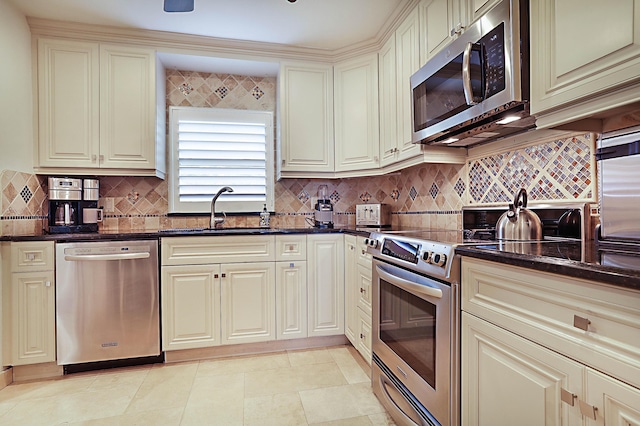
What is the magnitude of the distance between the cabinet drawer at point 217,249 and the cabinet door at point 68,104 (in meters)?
0.94

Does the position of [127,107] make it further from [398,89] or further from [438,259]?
[438,259]

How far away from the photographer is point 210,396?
1.91 meters

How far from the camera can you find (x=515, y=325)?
0.99 metres

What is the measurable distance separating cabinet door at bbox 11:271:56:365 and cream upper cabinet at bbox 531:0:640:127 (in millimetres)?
2849

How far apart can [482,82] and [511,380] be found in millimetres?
1163

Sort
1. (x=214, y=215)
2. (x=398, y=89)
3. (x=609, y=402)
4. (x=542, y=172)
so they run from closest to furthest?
(x=609, y=402)
(x=542, y=172)
(x=398, y=89)
(x=214, y=215)

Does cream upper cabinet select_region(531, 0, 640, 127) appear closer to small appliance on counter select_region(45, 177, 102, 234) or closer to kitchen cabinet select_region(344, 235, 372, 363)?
kitchen cabinet select_region(344, 235, 372, 363)

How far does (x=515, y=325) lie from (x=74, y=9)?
124 inches

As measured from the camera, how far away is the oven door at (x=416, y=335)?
1267mm

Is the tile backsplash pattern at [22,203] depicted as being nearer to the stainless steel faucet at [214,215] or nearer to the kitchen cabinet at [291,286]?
the stainless steel faucet at [214,215]

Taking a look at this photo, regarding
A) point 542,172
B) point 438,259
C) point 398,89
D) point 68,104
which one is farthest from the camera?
point 68,104

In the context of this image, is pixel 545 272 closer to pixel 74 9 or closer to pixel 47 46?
pixel 74 9

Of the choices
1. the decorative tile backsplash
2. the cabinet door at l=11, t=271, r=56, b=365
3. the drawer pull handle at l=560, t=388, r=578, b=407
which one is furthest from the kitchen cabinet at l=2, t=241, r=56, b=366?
the drawer pull handle at l=560, t=388, r=578, b=407

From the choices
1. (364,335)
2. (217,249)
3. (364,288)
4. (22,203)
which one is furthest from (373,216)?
(22,203)
